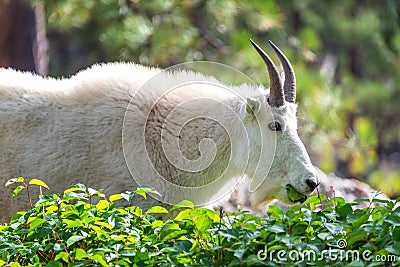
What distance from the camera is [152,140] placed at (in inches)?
219

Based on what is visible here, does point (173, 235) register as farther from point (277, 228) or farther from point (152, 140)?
point (152, 140)

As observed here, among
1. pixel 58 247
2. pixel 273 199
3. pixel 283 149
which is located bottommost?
pixel 58 247

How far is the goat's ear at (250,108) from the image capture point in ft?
18.0

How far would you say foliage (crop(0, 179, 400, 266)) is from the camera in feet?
11.2

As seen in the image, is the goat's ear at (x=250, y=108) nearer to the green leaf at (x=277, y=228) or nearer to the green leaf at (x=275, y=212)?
the green leaf at (x=275, y=212)

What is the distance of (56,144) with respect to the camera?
18.3 feet

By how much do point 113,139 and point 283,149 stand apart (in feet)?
3.56

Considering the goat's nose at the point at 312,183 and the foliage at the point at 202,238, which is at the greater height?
the goat's nose at the point at 312,183

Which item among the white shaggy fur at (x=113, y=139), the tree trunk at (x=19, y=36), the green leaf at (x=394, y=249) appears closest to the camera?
the green leaf at (x=394, y=249)

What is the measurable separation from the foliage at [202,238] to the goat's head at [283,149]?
1.53m

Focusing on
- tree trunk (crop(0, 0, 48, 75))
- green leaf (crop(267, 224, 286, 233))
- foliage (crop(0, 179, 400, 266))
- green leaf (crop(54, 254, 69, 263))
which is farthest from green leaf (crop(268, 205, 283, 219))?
tree trunk (crop(0, 0, 48, 75))

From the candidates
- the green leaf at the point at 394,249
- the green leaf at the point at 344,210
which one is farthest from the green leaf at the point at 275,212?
the green leaf at the point at 394,249

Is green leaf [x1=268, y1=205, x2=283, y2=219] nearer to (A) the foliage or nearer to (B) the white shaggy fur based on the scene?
(A) the foliage

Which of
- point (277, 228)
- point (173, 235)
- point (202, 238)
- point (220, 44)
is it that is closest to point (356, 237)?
point (277, 228)
